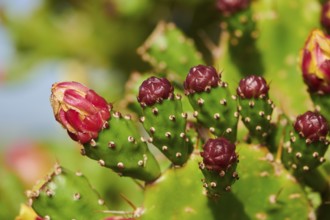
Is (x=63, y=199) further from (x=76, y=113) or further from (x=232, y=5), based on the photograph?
(x=232, y=5)

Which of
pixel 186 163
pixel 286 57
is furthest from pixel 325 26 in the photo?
pixel 186 163

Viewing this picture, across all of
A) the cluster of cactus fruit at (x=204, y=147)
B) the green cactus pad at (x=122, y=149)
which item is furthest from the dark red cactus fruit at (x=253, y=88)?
the green cactus pad at (x=122, y=149)

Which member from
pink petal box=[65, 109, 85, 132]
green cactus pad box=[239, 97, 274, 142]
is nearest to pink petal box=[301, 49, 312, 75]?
green cactus pad box=[239, 97, 274, 142]

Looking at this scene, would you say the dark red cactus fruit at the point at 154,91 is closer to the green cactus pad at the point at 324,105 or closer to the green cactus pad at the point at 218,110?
the green cactus pad at the point at 218,110

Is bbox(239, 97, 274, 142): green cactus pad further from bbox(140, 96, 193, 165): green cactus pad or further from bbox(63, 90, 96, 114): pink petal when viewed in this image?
bbox(63, 90, 96, 114): pink petal

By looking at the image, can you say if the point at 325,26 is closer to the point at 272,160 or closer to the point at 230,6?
the point at 230,6

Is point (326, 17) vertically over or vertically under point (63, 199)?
over

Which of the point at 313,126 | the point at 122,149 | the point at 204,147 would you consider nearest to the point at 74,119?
the point at 122,149
